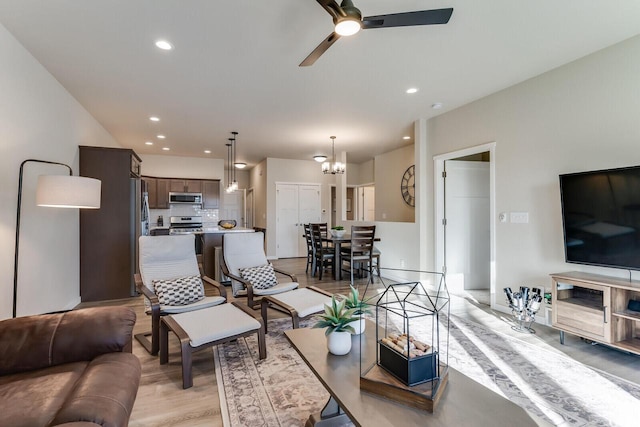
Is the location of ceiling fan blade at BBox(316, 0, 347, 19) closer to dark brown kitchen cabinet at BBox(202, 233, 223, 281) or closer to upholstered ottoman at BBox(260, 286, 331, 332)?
upholstered ottoman at BBox(260, 286, 331, 332)

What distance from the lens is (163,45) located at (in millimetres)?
2818

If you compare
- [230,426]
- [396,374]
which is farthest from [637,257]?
[230,426]

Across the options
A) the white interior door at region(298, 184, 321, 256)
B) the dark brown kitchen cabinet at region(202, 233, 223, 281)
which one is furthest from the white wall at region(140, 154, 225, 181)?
the dark brown kitchen cabinet at region(202, 233, 223, 281)

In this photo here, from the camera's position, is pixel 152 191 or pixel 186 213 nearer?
pixel 152 191

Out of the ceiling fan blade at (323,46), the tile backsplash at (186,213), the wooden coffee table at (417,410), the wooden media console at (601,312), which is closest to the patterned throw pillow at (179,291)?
the wooden coffee table at (417,410)

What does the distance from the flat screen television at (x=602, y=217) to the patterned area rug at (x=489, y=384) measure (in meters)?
1.00

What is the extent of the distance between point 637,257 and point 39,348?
4.19 m

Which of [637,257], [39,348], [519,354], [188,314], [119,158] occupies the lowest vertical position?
[519,354]

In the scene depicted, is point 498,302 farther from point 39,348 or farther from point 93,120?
point 93,120

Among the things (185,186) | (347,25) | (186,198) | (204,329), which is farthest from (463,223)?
(185,186)

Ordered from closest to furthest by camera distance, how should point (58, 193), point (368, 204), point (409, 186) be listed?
point (58, 193) → point (409, 186) → point (368, 204)

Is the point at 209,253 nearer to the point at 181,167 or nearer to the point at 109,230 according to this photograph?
the point at 109,230

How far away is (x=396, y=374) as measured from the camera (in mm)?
1334

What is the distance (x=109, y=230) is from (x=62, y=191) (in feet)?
7.41
